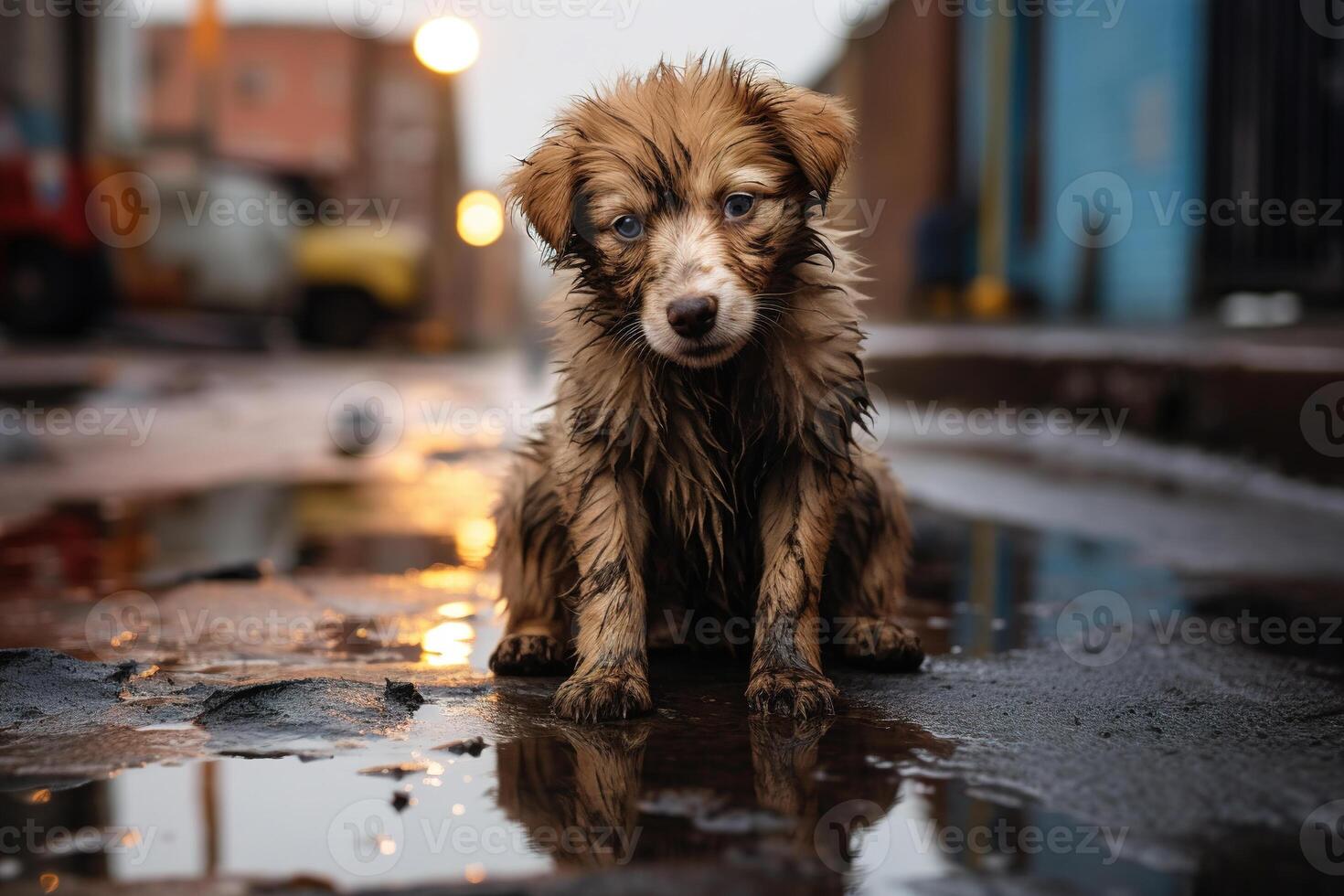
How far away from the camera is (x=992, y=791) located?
2.59 metres

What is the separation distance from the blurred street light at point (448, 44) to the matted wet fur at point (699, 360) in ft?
44.0

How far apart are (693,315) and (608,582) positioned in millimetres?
706

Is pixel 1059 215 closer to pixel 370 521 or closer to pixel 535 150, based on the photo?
pixel 370 521

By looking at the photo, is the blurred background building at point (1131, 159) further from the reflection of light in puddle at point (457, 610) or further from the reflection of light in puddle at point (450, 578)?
the reflection of light in puddle at point (457, 610)

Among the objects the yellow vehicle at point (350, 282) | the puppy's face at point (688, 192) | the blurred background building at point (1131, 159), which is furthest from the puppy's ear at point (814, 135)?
the yellow vehicle at point (350, 282)

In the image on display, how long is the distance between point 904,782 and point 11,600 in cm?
347

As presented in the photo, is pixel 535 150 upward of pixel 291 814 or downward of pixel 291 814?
upward

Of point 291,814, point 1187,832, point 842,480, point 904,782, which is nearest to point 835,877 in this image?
point 904,782

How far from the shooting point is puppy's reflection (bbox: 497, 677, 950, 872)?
2320mm

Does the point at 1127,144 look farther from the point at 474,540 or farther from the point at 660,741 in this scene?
the point at 660,741

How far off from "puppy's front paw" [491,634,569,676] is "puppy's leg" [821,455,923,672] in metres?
0.79

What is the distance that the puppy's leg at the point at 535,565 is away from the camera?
3732mm

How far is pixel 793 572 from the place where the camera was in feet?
11.0

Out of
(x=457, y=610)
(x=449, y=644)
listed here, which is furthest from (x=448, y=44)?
(x=449, y=644)
